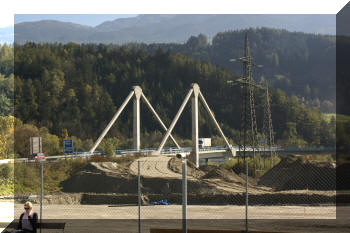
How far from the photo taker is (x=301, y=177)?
126ft

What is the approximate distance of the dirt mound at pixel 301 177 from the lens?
38.0 m

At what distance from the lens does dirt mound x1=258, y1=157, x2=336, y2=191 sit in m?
38.0

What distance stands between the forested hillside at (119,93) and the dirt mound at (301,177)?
232 ft

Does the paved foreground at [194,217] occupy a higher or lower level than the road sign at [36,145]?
lower

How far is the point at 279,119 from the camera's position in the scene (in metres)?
126

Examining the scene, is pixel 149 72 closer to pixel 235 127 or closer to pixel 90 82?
pixel 90 82

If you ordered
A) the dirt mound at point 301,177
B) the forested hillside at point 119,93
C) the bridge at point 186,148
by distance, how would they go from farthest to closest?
the forested hillside at point 119,93, the bridge at point 186,148, the dirt mound at point 301,177

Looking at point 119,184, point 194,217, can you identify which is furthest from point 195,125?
point 194,217

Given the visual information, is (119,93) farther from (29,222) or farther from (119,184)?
(29,222)

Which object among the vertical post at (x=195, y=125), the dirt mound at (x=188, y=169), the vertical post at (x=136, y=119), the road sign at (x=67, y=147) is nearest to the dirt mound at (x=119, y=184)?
the dirt mound at (x=188, y=169)

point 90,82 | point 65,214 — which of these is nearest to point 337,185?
point 65,214

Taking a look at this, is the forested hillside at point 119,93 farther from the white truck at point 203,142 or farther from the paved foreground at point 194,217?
the paved foreground at point 194,217

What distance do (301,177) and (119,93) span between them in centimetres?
9398

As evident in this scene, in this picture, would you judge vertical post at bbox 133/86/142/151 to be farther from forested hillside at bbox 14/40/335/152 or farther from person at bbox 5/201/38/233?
person at bbox 5/201/38/233
